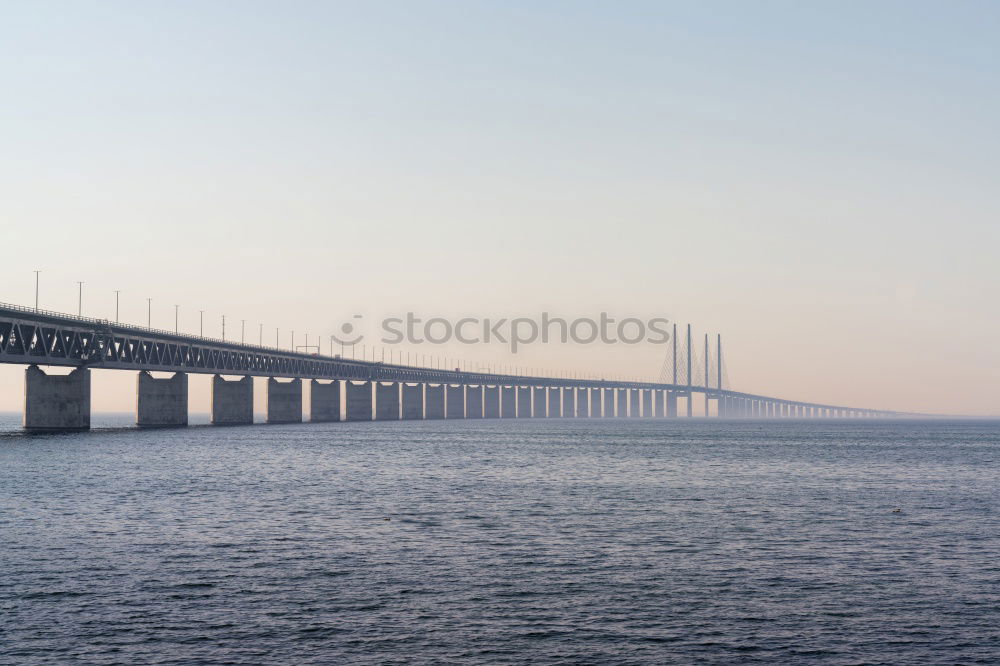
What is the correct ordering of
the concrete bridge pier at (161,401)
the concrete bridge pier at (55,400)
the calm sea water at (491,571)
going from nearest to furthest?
the calm sea water at (491,571) < the concrete bridge pier at (55,400) < the concrete bridge pier at (161,401)

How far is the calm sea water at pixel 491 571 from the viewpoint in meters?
26.0

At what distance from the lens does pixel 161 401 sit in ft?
579

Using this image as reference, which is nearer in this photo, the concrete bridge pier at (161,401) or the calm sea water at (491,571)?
the calm sea water at (491,571)

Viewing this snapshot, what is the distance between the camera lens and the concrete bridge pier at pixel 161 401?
560 ft

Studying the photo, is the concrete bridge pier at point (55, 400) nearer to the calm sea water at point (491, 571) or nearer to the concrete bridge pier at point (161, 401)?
the concrete bridge pier at point (161, 401)

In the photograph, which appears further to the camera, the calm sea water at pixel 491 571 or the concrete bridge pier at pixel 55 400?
the concrete bridge pier at pixel 55 400

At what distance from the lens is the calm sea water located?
26.0 m

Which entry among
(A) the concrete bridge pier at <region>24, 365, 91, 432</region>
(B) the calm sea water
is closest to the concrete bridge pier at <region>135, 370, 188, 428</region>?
(A) the concrete bridge pier at <region>24, 365, 91, 432</region>

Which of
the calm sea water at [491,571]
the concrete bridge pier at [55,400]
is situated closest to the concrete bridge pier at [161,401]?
the concrete bridge pier at [55,400]

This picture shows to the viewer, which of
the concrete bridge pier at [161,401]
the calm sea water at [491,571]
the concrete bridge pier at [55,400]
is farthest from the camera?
the concrete bridge pier at [161,401]

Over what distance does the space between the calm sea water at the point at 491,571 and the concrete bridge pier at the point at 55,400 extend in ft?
222

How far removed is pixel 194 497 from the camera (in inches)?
2357

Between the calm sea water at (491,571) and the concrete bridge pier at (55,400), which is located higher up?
the concrete bridge pier at (55,400)

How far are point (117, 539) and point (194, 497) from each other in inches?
688
